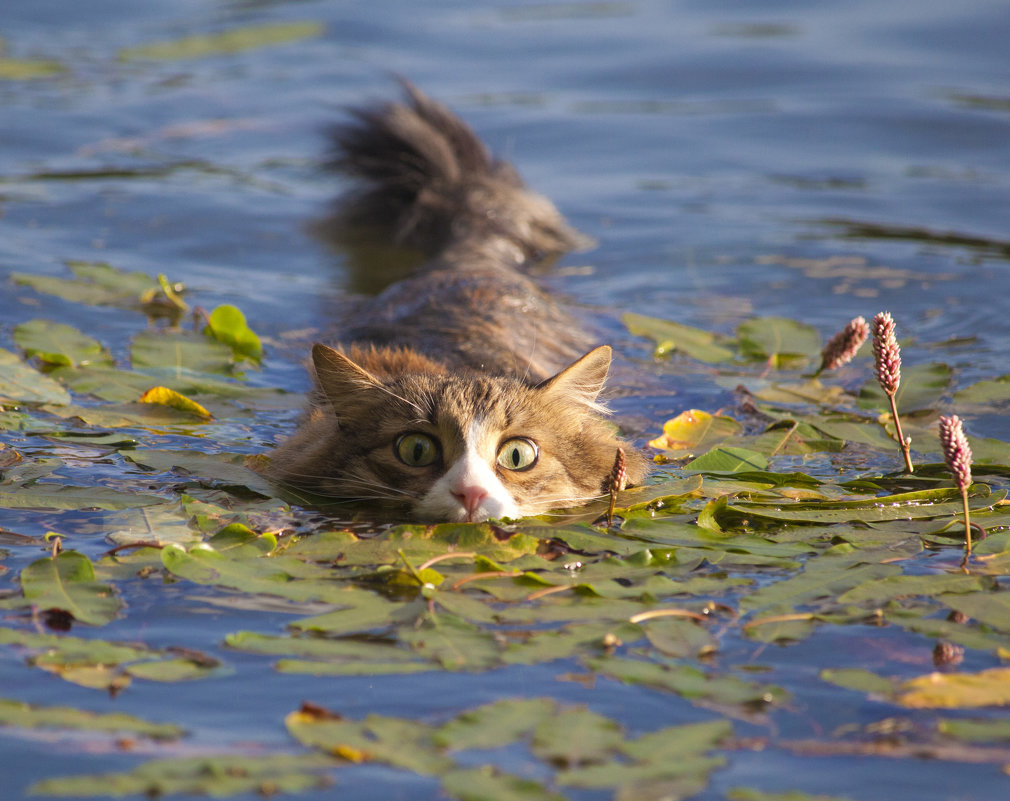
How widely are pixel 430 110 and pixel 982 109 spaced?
16.7ft

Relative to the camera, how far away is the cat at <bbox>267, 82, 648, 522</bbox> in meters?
3.37

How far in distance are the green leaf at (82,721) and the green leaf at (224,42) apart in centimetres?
1037

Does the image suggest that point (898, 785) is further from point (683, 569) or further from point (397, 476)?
point (397, 476)

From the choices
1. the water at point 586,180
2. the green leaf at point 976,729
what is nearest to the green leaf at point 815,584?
the water at point 586,180

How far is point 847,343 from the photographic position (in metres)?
4.25

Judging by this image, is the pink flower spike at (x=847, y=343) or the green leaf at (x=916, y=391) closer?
the pink flower spike at (x=847, y=343)

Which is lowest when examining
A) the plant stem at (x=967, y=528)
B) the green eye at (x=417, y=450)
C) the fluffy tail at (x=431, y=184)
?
the green eye at (x=417, y=450)

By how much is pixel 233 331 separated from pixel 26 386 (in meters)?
0.99

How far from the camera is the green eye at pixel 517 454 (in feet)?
11.1

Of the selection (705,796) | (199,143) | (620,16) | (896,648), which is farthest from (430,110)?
(620,16)

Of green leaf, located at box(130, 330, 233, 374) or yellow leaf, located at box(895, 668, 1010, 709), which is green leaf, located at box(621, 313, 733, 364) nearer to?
green leaf, located at box(130, 330, 233, 374)

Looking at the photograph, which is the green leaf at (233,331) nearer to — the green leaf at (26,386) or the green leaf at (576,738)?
the green leaf at (26,386)

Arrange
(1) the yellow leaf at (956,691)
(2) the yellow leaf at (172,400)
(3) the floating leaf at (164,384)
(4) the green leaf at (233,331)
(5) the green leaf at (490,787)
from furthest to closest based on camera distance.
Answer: (4) the green leaf at (233,331) → (3) the floating leaf at (164,384) → (2) the yellow leaf at (172,400) → (1) the yellow leaf at (956,691) → (5) the green leaf at (490,787)

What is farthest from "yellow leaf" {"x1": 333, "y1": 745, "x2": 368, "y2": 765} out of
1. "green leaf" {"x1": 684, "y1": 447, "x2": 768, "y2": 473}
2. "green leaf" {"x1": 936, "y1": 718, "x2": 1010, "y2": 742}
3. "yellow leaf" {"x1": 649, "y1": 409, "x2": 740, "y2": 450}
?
"yellow leaf" {"x1": 649, "y1": 409, "x2": 740, "y2": 450}
